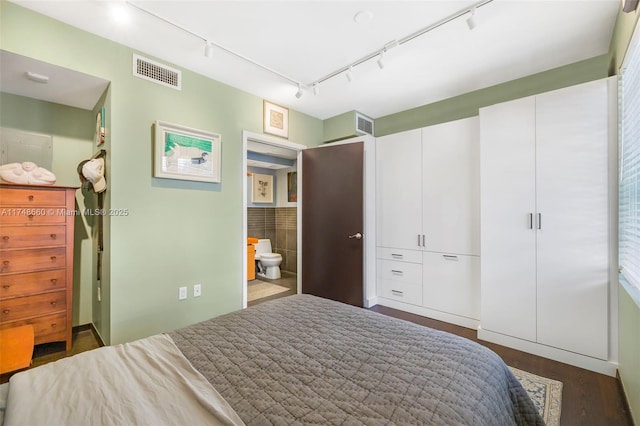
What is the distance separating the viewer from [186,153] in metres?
2.47

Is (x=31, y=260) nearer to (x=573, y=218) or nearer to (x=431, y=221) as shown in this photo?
(x=431, y=221)

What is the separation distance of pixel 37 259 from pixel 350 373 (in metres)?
2.71

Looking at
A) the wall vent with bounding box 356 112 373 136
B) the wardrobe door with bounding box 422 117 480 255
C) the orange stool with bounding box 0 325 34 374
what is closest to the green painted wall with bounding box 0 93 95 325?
the orange stool with bounding box 0 325 34 374

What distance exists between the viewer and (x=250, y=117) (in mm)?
2984

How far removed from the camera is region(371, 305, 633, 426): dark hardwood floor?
1.57 m

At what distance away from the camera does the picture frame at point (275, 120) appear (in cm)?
312

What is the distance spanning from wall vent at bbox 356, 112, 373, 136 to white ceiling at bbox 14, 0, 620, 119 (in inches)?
29.2

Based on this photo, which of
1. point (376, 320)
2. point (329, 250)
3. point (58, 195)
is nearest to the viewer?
point (376, 320)

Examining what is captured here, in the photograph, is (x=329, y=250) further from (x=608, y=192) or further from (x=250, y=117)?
(x=608, y=192)

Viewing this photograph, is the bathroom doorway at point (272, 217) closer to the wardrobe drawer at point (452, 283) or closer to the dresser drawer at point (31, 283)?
the wardrobe drawer at point (452, 283)

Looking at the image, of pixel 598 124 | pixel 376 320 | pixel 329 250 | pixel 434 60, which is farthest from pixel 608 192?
pixel 329 250

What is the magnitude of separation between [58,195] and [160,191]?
0.82 meters

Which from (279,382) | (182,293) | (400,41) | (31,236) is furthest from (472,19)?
(31,236)

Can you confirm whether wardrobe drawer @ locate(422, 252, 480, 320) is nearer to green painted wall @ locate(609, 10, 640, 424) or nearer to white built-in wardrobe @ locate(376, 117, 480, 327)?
white built-in wardrobe @ locate(376, 117, 480, 327)
